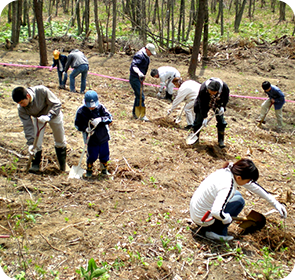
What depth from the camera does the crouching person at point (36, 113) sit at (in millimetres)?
3814

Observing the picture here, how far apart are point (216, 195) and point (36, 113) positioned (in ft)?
9.20

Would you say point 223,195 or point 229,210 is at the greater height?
point 223,195

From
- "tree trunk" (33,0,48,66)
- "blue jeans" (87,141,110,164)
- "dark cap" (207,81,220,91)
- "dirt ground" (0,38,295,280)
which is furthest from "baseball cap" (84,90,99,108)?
"tree trunk" (33,0,48,66)

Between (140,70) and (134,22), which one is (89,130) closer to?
(140,70)

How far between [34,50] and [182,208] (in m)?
12.6

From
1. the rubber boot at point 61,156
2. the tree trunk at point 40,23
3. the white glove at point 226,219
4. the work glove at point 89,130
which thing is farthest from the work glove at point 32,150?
the tree trunk at point 40,23

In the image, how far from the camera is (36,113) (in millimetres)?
4074

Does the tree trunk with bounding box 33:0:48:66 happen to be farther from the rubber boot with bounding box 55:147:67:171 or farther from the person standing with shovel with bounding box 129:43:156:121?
the rubber boot with bounding box 55:147:67:171

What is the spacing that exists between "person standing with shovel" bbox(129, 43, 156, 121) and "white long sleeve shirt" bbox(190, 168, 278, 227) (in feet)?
13.9

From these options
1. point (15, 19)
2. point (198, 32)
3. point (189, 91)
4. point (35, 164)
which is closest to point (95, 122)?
point (35, 164)

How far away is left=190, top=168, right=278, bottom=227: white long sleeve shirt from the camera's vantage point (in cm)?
285

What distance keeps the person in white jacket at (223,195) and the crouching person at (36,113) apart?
243 cm

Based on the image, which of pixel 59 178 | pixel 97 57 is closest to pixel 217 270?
pixel 59 178

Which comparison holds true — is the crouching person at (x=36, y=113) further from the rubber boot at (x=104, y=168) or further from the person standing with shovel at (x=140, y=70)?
the person standing with shovel at (x=140, y=70)
